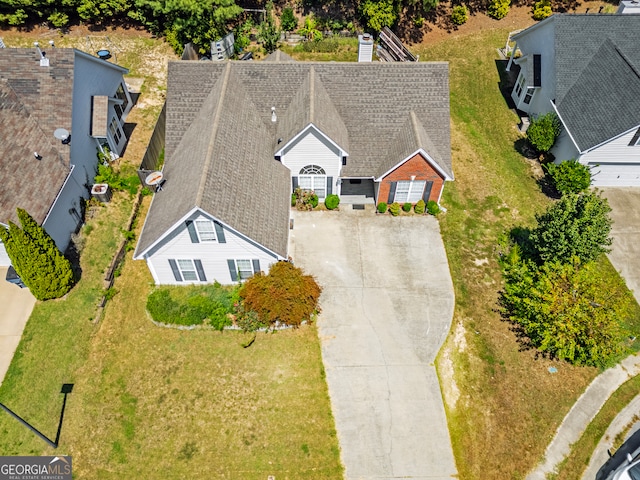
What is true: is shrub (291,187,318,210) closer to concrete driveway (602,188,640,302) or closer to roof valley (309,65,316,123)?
roof valley (309,65,316,123)

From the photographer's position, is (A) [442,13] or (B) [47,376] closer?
(B) [47,376]

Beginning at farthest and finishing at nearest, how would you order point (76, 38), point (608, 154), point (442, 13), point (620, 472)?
point (442, 13) < point (76, 38) < point (608, 154) < point (620, 472)

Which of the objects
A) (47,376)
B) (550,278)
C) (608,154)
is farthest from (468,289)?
(47,376)

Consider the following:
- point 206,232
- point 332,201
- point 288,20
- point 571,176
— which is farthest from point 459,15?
point 206,232

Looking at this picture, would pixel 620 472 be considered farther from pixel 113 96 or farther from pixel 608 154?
pixel 113 96

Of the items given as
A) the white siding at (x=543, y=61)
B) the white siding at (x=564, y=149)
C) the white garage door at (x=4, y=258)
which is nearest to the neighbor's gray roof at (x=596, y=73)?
the white siding at (x=543, y=61)

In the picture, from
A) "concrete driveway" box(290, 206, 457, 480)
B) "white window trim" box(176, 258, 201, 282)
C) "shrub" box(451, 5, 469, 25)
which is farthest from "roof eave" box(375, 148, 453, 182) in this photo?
"shrub" box(451, 5, 469, 25)
